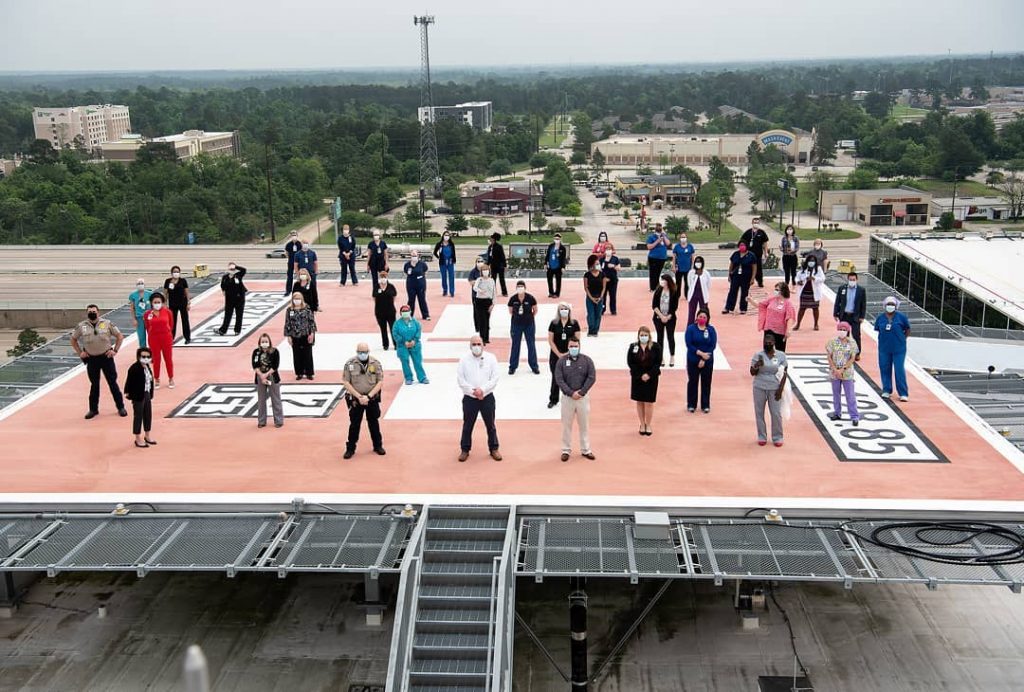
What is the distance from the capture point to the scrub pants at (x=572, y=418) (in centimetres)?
1130

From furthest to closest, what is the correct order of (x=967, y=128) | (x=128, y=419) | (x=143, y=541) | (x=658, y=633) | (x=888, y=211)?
(x=967, y=128), (x=888, y=211), (x=128, y=419), (x=658, y=633), (x=143, y=541)

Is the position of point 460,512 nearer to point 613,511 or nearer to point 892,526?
point 613,511

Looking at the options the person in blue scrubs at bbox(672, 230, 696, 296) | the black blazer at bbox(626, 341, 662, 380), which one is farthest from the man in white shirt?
the person in blue scrubs at bbox(672, 230, 696, 296)

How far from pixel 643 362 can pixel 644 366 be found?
0.19 feet

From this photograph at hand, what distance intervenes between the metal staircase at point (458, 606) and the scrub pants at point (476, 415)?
1352 millimetres

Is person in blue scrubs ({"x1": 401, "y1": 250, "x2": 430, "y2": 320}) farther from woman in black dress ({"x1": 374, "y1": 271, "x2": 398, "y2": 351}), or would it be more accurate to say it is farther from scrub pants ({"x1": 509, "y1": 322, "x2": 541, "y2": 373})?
scrub pants ({"x1": 509, "y1": 322, "x2": 541, "y2": 373})

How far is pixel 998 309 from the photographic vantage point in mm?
20328

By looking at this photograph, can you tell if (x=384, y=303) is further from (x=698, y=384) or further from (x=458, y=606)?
(x=458, y=606)

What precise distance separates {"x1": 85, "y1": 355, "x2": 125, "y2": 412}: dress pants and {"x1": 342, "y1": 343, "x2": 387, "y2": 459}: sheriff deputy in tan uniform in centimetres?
355

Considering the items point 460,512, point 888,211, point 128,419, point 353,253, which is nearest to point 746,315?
point 353,253

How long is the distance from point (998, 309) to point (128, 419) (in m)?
16.4

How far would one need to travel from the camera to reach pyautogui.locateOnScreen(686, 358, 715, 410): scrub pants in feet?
42.3

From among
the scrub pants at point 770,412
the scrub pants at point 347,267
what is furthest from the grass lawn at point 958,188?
the scrub pants at point 770,412

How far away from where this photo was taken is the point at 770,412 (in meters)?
11.9
